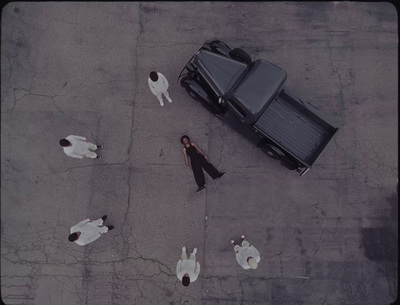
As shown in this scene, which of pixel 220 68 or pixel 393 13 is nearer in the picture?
pixel 220 68

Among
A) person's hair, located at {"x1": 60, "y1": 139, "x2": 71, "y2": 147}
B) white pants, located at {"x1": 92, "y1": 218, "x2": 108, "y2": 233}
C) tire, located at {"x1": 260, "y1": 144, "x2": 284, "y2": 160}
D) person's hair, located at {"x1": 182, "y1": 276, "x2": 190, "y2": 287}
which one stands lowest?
white pants, located at {"x1": 92, "y1": 218, "x2": 108, "y2": 233}

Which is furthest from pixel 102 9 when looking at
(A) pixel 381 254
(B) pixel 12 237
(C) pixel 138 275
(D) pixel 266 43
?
(A) pixel 381 254

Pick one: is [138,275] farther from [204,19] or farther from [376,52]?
[376,52]

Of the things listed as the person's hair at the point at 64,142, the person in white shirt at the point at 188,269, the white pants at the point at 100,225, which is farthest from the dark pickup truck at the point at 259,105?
the white pants at the point at 100,225

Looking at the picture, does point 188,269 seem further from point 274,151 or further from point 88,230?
point 274,151

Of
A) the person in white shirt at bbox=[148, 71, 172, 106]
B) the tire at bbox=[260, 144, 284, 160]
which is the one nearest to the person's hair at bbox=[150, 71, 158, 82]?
the person in white shirt at bbox=[148, 71, 172, 106]

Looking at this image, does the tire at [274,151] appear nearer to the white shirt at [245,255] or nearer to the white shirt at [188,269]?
the white shirt at [245,255]

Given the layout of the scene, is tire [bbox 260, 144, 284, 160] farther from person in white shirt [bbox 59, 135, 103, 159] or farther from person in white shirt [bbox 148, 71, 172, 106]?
person in white shirt [bbox 59, 135, 103, 159]
